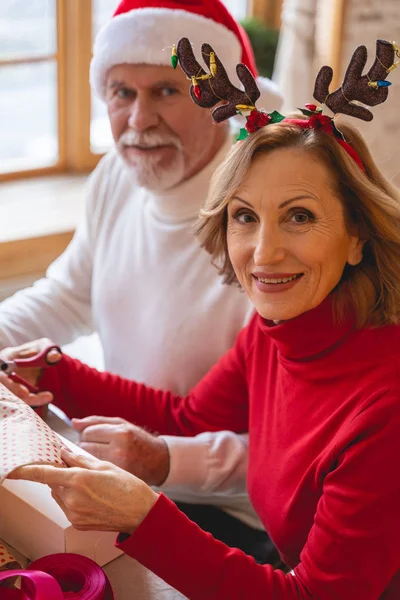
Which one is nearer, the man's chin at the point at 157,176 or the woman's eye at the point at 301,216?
the woman's eye at the point at 301,216

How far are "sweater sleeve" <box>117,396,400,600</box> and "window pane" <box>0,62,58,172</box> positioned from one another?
2194 mm

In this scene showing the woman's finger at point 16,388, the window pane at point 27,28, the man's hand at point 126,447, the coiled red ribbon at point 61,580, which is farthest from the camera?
the window pane at point 27,28

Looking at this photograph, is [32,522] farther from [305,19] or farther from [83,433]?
[305,19]

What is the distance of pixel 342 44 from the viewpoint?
271 centimetres

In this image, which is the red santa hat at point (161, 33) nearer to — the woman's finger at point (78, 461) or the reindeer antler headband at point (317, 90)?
the reindeer antler headband at point (317, 90)

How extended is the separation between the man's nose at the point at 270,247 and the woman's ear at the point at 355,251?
0.11 m

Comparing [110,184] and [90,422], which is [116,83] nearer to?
[110,184]

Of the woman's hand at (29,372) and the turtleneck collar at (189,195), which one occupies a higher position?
the turtleneck collar at (189,195)

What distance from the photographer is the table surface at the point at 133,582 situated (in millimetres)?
1093

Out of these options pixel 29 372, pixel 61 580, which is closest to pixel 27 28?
pixel 29 372

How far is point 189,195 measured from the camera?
1734 millimetres

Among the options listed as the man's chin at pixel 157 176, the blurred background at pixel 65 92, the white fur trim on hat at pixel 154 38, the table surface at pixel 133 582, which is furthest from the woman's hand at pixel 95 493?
the blurred background at pixel 65 92

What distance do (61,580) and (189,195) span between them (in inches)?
35.6

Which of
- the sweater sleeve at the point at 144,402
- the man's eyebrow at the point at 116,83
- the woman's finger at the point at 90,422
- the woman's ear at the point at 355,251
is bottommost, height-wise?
the sweater sleeve at the point at 144,402
